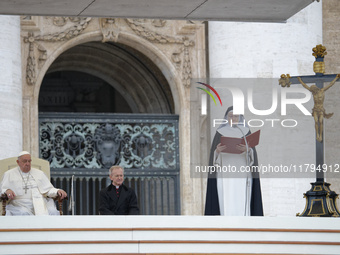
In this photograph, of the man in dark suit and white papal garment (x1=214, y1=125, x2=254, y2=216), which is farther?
white papal garment (x1=214, y1=125, x2=254, y2=216)

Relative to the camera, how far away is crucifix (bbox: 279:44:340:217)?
1316cm

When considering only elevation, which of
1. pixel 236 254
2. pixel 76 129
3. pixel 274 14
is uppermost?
pixel 274 14

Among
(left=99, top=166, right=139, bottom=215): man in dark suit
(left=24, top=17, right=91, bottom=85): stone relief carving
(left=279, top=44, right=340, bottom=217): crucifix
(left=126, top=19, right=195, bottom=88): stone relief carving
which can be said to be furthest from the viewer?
(left=126, top=19, right=195, bottom=88): stone relief carving

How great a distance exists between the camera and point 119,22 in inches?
718

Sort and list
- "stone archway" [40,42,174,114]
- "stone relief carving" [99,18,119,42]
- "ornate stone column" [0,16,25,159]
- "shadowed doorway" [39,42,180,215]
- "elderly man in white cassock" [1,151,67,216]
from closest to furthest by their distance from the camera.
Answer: "elderly man in white cassock" [1,151,67,216], "ornate stone column" [0,16,25,159], "shadowed doorway" [39,42,180,215], "stone relief carving" [99,18,119,42], "stone archway" [40,42,174,114]

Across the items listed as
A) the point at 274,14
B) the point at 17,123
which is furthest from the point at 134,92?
the point at 274,14

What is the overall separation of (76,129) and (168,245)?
665cm

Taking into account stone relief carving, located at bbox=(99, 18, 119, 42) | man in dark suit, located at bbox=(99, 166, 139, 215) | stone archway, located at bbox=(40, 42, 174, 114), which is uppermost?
stone relief carving, located at bbox=(99, 18, 119, 42)

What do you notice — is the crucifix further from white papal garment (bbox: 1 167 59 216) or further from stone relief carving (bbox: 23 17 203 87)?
stone relief carving (bbox: 23 17 203 87)

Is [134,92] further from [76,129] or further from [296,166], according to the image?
[296,166]

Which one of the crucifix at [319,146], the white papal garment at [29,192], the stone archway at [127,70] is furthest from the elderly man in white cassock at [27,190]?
the stone archway at [127,70]

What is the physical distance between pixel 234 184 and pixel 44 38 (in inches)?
155

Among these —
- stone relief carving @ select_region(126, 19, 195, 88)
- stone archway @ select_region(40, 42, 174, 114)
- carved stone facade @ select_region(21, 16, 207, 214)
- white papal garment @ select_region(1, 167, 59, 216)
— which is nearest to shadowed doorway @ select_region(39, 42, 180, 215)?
stone archway @ select_region(40, 42, 174, 114)

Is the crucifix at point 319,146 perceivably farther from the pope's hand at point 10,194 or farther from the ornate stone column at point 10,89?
the ornate stone column at point 10,89
